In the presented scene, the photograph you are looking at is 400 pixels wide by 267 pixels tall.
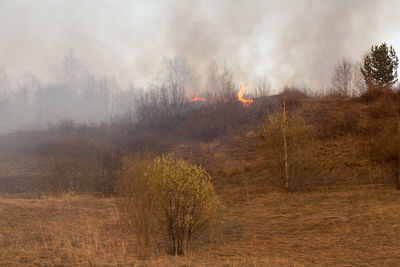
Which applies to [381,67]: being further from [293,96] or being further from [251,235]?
[251,235]

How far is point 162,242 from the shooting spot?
320 inches

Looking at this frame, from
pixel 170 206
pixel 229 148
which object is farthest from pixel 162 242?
pixel 229 148

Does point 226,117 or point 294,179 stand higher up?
point 226,117

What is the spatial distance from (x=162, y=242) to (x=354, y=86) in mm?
37949

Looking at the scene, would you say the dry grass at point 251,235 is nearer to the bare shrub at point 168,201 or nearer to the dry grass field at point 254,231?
the dry grass field at point 254,231

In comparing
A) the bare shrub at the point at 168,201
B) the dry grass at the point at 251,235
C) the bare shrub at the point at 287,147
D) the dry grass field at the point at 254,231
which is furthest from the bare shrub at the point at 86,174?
the bare shrub at the point at 168,201

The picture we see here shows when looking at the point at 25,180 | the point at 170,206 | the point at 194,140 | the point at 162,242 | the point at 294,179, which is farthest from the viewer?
the point at 194,140

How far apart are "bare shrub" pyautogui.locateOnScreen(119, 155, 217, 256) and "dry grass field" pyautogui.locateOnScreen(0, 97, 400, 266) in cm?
58

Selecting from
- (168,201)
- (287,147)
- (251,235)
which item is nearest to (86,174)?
(287,147)

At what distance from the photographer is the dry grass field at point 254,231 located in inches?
246

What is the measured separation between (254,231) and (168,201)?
3.94m

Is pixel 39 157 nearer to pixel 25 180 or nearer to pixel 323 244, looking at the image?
pixel 25 180

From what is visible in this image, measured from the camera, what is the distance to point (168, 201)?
6.85 metres

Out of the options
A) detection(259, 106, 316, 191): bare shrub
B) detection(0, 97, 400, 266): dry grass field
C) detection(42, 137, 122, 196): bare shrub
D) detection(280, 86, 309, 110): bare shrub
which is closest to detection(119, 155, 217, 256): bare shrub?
detection(0, 97, 400, 266): dry grass field
